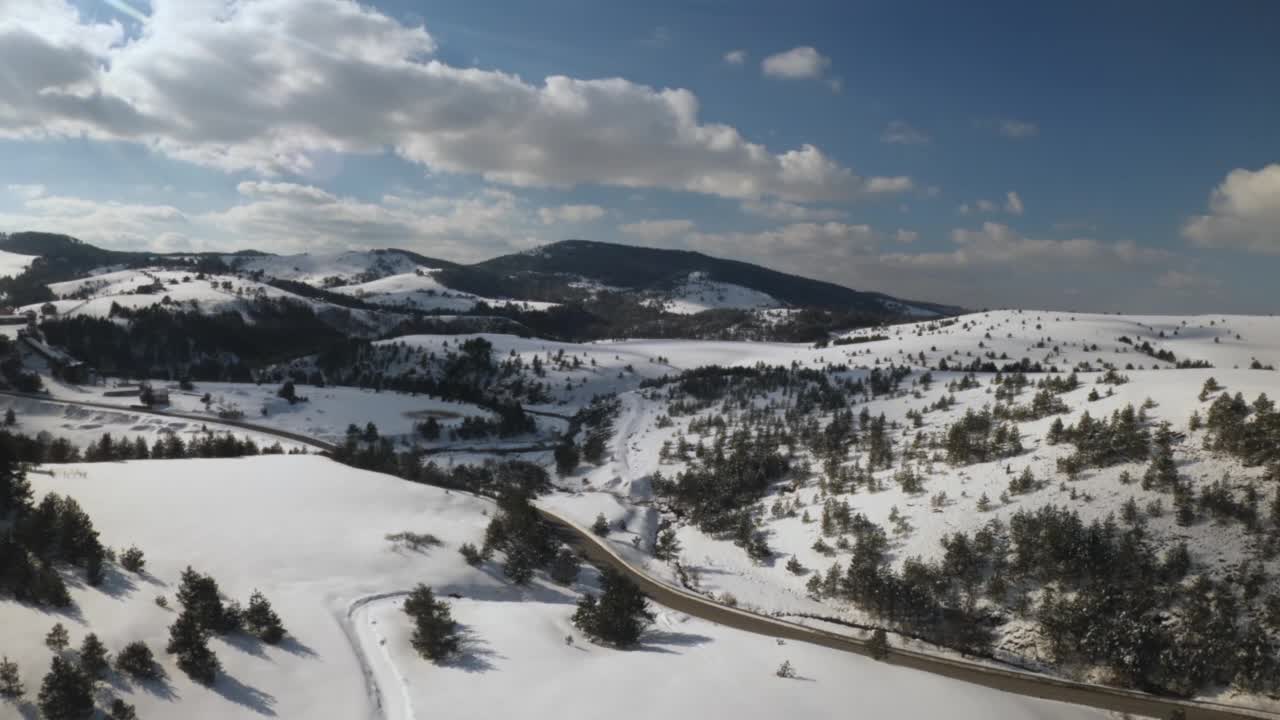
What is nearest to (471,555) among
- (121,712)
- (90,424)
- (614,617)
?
(614,617)

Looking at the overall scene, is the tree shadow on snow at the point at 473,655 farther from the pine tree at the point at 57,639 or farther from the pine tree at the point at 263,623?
the pine tree at the point at 57,639

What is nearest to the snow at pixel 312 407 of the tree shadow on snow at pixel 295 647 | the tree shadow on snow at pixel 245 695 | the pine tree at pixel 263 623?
the pine tree at pixel 263 623

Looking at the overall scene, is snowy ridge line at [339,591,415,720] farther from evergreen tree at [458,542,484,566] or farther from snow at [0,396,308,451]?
snow at [0,396,308,451]

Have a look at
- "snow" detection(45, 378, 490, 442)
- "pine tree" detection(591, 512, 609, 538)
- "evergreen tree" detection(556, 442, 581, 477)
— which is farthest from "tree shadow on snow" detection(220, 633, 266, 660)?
"snow" detection(45, 378, 490, 442)

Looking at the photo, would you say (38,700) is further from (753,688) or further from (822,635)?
(822,635)

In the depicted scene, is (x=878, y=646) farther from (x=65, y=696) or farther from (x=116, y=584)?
(x=116, y=584)

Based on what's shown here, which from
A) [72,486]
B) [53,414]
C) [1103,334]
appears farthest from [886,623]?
[1103,334]
